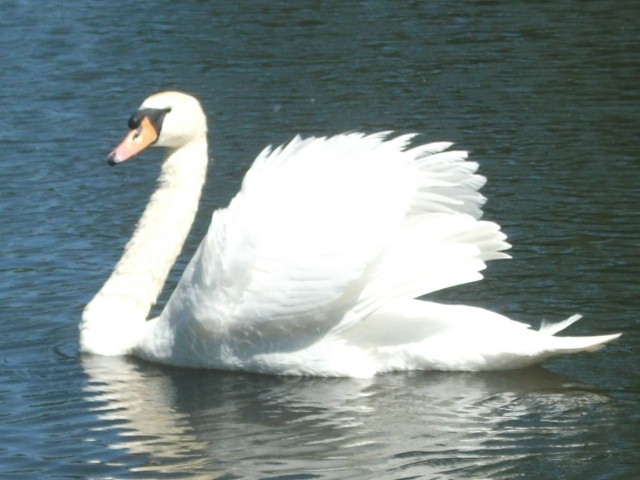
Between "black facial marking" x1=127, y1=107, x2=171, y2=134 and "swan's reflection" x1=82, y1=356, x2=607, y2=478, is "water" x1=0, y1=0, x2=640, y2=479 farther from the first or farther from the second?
"black facial marking" x1=127, y1=107, x2=171, y2=134

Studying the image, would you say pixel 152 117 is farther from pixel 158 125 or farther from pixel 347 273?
pixel 347 273

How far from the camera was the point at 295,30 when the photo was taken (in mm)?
19547

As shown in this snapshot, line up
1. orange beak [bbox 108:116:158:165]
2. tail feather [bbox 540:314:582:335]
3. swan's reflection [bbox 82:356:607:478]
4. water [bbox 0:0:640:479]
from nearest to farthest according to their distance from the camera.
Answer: swan's reflection [bbox 82:356:607:478] < water [bbox 0:0:640:479] < tail feather [bbox 540:314:582:335] < orange beak [bbox 108:116:158:165]

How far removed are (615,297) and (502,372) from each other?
50.0 inches

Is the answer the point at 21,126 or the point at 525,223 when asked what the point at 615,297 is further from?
the point at 21,126

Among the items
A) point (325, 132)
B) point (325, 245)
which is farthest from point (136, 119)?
point (325, 132)

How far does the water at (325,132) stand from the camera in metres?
7.48

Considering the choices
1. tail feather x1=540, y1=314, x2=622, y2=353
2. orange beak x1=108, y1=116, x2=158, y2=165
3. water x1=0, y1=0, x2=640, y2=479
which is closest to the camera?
water x1=0, y1=0, x2=640, y2=479

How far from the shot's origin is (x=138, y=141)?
923 cm

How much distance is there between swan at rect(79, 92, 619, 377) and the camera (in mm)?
8164

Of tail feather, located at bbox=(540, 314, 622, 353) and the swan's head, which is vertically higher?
the swan's head

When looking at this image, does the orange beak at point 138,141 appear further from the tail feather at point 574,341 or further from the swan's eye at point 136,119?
the tail feather at point 574,341

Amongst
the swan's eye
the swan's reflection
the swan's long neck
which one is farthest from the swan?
the swan's eye

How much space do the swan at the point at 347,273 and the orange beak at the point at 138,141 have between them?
3.30 ft
